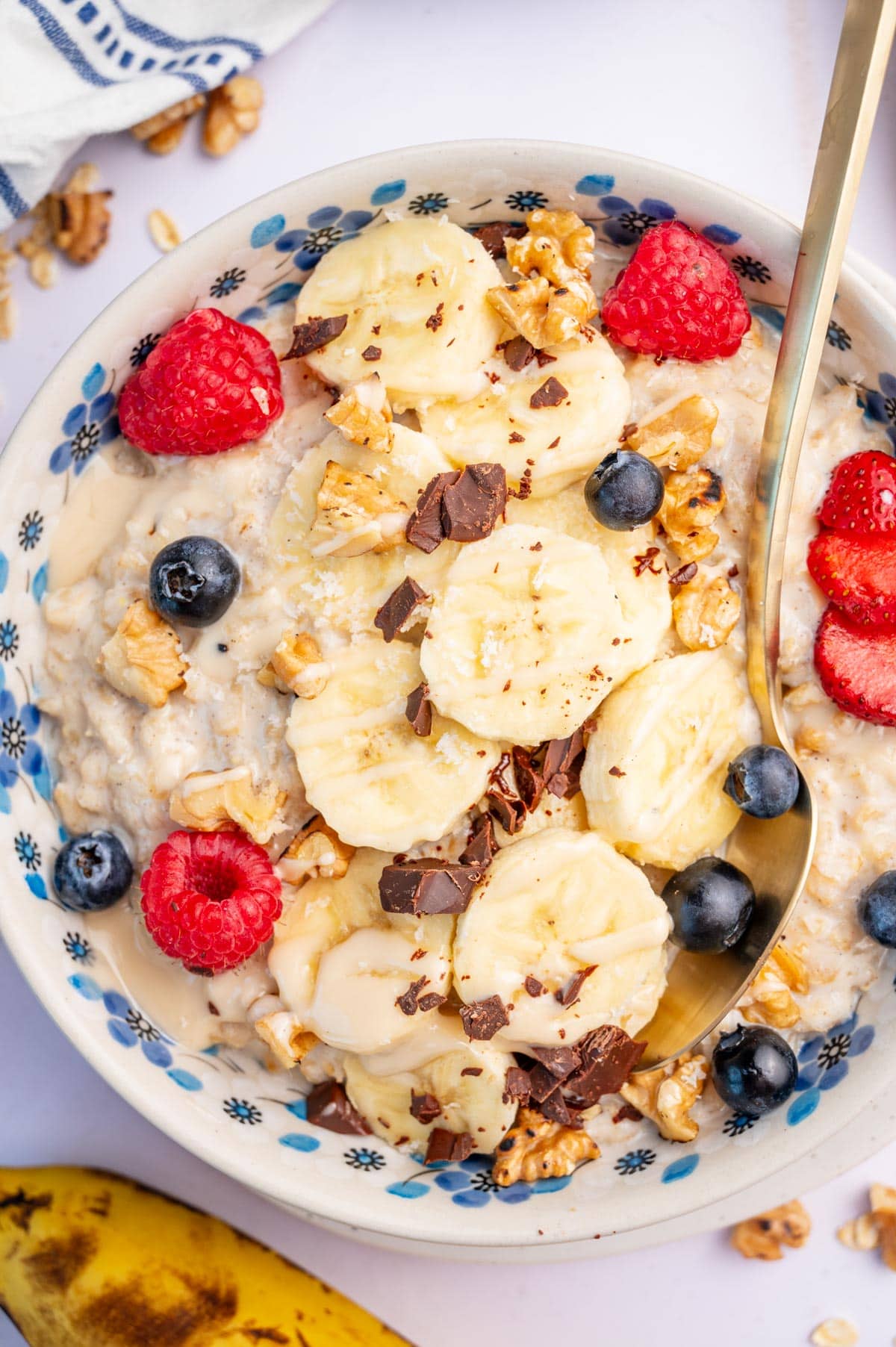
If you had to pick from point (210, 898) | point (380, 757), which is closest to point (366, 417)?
point (380, 757)

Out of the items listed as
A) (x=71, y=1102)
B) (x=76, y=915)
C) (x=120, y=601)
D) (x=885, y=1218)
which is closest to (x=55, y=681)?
(x=120, y=601)

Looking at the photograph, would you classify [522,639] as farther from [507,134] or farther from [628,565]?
[507,134]

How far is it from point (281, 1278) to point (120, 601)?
3.68 feet

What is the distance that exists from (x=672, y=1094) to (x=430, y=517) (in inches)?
35.3

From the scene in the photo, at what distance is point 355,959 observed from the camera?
5.30ft

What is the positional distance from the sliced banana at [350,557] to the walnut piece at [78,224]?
675 millimetres

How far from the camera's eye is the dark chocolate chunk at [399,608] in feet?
5.05

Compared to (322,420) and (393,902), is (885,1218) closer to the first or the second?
(393,902)

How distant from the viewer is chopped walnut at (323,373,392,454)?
1.52m

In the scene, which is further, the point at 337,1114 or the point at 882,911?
the point at 337,1114

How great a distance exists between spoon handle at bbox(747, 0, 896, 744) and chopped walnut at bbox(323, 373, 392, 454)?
0.53 metres

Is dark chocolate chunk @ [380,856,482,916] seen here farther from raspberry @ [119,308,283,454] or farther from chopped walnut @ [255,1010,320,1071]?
raspberry @ [119,308,283,454]

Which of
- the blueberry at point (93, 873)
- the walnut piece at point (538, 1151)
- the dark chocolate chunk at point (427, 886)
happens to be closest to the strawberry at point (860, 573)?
the dark chocolate chunk at point (427, 886)

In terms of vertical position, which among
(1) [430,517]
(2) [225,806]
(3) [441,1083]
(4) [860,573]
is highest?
(1) [430,517]
